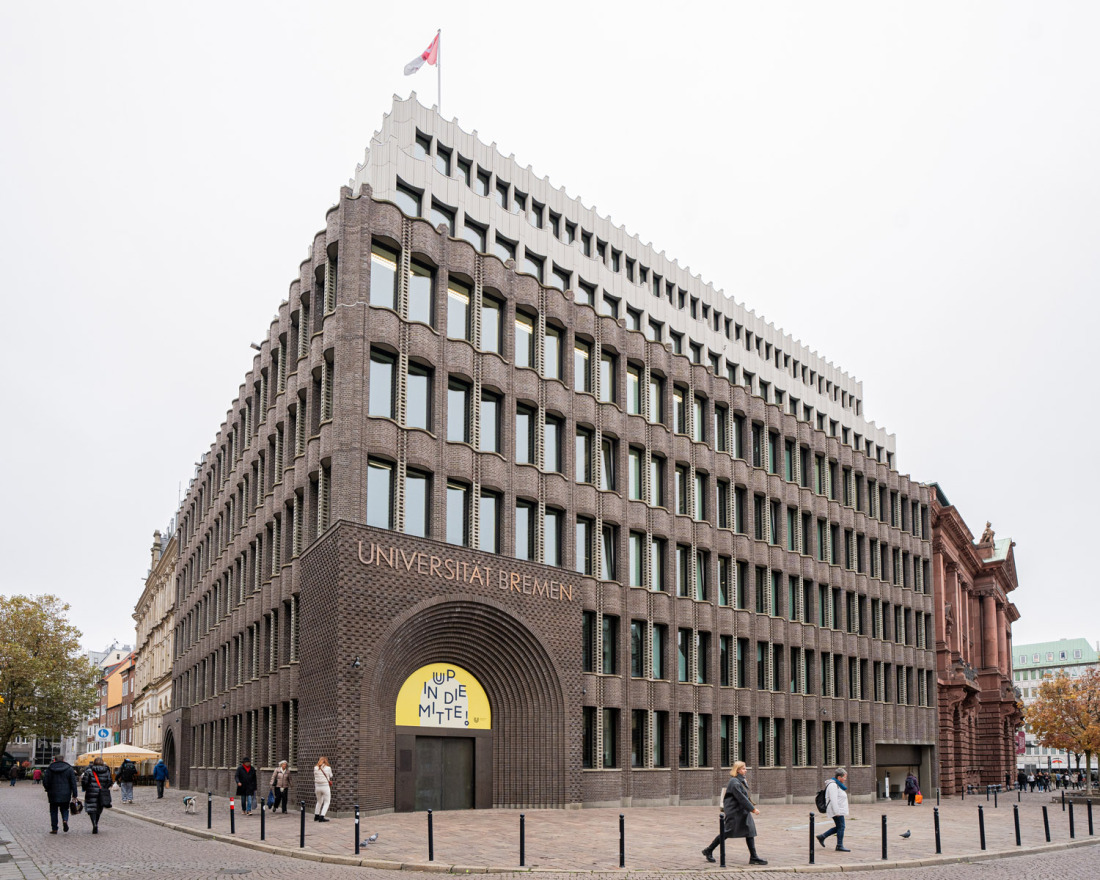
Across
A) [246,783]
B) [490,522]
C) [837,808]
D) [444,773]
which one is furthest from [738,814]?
[246,783]

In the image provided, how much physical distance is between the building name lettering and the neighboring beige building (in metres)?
42.0

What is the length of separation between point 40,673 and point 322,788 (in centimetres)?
6403

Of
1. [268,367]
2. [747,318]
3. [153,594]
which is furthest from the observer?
[153,594]

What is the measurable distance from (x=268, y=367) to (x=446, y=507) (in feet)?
47.3

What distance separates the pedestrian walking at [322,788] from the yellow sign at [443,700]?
156 inches

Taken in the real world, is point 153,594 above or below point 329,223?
below

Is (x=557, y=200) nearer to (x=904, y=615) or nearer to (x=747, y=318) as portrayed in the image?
(x=747, y=318)

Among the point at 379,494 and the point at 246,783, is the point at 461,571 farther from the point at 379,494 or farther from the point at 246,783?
the point at 246,783

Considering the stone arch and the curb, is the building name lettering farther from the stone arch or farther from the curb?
the curb

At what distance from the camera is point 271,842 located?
23109 mm

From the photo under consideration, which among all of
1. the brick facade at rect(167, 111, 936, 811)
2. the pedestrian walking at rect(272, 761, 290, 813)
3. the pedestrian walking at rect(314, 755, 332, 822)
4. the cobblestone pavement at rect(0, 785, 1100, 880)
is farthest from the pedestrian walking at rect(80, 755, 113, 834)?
the brick facade at rect(167, 111, 936, 811)

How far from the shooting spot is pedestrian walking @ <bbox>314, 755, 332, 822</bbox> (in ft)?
91.8

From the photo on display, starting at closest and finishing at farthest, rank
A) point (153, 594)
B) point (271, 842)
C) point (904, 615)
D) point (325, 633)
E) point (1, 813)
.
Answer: point (271, 842)
point (325, 633)
point (1, 813)
point (904, 615)
point (153, 594)

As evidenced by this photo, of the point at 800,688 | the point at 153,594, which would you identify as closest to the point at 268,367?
the point at 800,688
